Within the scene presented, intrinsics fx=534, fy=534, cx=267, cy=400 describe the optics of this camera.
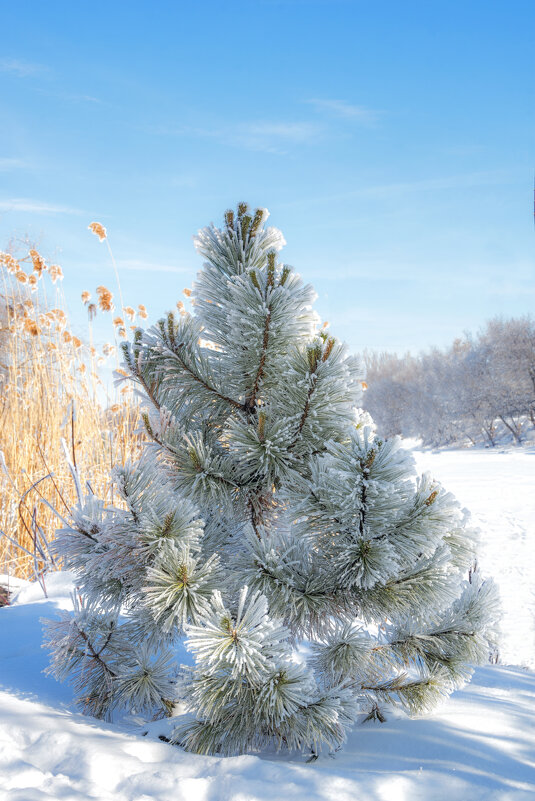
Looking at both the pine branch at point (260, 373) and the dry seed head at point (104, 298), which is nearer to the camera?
the pine branch at point (260, 373)

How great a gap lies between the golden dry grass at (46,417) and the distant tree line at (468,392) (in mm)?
19984

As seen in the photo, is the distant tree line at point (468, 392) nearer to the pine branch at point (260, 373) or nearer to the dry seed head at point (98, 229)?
the dry seed head at point (98, 229)

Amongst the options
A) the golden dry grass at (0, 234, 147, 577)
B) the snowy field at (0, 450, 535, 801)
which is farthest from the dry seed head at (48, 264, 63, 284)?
the snowy field at (0, 450, 535, 801)

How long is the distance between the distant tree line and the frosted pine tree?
21.9 m

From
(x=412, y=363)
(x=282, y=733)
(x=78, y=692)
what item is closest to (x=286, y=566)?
(x=282, y=733)

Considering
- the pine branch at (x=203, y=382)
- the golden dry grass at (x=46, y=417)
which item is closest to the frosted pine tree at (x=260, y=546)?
the pine branch at (x=203, y=382)

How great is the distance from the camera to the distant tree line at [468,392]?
73.8 ft

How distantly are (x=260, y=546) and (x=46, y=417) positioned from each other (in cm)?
389

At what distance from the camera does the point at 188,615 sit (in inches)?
56.3

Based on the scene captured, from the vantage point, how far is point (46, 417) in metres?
4.78

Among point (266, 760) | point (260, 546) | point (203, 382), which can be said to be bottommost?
point (266, 760)

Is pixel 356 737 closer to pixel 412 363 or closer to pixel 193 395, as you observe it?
pixel 193 395

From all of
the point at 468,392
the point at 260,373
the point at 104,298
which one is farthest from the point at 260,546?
the point at 468,392

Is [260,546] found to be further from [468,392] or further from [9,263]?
[468,392]
